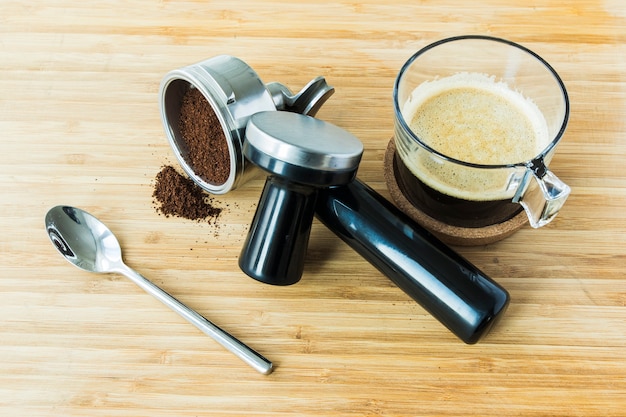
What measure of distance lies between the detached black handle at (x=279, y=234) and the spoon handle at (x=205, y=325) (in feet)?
0.30

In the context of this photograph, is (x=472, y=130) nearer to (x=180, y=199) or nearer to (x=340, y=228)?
(x=340, y=228)

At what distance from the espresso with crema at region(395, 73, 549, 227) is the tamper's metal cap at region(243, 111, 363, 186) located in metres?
0.11

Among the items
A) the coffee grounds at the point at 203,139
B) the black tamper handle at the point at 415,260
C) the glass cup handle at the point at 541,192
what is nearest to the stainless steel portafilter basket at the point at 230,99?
the coffee grounds at the point at 203,139

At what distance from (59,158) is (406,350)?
0.64 m

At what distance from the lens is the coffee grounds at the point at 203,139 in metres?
1.00

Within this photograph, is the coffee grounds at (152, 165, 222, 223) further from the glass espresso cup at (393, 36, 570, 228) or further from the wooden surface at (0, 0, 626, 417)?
the glass espresso cup at (393, 36, 570, 228)

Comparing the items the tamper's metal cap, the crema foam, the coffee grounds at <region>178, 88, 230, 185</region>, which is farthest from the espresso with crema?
the coffee grounds at <region>178, 88, 230, 185</region>

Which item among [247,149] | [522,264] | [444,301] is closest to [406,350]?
[444,301]

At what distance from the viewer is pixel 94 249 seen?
0.99 meters

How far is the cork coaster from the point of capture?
0.96m

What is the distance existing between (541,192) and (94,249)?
640mm

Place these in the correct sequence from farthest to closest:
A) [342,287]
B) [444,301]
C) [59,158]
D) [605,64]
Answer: [605,64], [59,158], [342,287], [444,301]

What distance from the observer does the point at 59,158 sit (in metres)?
1.09

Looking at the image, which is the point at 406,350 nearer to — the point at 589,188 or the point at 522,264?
the point at 522,264
